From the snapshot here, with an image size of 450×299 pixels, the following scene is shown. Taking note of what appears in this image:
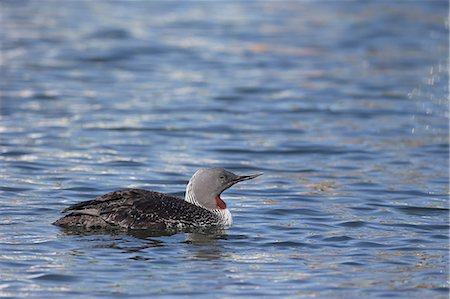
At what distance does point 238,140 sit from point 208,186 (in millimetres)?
4231

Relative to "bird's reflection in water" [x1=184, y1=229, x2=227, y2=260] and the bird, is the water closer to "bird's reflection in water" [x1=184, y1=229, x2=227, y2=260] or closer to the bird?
"bird's reflection in water" [x1=184, y1=229, x2=227, y2=260]

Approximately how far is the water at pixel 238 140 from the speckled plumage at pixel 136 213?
156mm

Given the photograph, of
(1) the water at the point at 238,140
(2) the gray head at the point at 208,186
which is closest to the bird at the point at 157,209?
(2) the gray head at the point at 208,186

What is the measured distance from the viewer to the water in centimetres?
846

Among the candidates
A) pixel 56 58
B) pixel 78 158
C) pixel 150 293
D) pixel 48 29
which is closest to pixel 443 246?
pixel 150 293

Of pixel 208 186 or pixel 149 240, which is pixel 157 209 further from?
pixel 208 186

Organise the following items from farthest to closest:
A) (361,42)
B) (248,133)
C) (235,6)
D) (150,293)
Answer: (235,6)
(361,42)
(248,133)
(150,293)

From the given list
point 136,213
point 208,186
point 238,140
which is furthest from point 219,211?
point 238,140

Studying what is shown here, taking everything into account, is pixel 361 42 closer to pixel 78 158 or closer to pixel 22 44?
pixel 22 44

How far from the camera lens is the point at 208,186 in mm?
10047

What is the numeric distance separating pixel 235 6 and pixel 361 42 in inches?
203

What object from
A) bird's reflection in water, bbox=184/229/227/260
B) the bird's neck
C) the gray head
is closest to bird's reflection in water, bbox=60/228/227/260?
bird's reflection in water, bbox=184/229/227/260

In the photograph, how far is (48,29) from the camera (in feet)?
73.7

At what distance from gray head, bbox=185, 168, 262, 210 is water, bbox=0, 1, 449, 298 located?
12.9 inches
